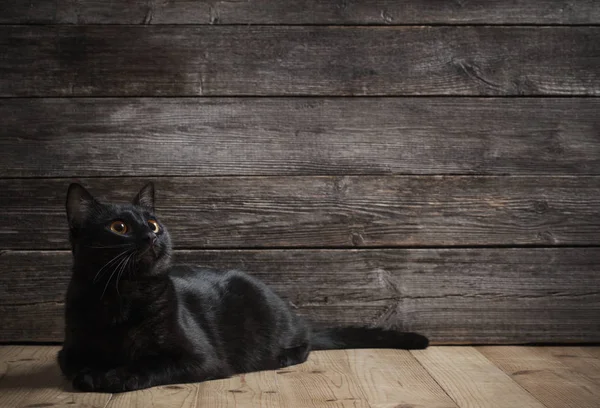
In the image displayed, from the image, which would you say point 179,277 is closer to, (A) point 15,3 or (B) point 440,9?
(A) point 15,3

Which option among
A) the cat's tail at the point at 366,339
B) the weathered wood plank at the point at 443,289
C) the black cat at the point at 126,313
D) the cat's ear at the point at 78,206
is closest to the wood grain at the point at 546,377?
the weathered wood plank at the point at 443,289

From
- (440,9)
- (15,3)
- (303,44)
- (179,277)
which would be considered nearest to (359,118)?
(303,44)

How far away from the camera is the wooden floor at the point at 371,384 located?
1.46m

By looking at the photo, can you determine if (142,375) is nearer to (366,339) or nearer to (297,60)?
(366,339)

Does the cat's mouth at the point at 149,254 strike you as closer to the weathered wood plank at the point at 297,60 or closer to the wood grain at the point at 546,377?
the weathered wood plank at the point at 297,60

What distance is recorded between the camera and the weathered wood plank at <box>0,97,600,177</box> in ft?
6.80

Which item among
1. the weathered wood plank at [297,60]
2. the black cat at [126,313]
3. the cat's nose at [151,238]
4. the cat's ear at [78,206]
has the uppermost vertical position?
the weathered wood plank at [297,60]

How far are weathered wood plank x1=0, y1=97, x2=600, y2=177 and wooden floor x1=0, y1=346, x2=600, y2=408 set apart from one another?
0.55 m

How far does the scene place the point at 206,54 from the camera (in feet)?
6.85

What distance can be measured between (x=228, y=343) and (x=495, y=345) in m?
0.86

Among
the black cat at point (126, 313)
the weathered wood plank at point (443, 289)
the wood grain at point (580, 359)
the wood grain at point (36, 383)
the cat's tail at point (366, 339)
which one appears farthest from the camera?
the weathered wood plank at point (443, 289)

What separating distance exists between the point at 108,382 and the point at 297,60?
3.53ft

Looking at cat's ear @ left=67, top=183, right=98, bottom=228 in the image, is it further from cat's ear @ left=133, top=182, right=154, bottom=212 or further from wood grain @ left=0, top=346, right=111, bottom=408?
wood grain @ left=0, top=346, right=111, bottom=408

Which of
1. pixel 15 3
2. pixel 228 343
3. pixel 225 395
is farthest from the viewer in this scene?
pixel 15 3
